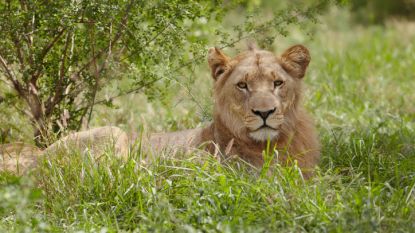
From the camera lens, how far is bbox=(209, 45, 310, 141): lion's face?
17.8 ft

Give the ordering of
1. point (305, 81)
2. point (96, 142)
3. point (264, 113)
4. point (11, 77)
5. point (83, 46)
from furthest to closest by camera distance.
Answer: point (305, 81) < point (11, 77) < point (83, 46) < point (96, 142) < point (264, 113)

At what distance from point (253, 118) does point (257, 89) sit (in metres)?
0.21

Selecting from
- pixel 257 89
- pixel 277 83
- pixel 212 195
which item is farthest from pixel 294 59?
pixel 212 195

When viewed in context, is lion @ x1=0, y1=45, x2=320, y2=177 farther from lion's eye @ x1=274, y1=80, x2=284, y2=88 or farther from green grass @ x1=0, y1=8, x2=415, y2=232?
green grass @ x1=0, y1=8, x2=415, y2=232

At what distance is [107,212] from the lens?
190 inches

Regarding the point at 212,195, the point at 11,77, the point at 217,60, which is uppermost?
the point at 217,60

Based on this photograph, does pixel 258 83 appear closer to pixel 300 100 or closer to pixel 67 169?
pixel 300 100

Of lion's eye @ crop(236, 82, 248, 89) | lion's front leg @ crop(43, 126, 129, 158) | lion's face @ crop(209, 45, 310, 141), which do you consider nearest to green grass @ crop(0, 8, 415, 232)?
lion's front leg @ crop(43, 126, 129, 158)

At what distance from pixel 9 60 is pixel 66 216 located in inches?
70.3

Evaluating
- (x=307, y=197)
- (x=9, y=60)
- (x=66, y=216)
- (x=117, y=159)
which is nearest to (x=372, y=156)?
(x=307, y=197)

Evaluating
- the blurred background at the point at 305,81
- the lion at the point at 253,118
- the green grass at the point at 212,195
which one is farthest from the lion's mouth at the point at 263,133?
the blurred background at the point at 305,81

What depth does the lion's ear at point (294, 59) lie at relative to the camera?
5.74 m

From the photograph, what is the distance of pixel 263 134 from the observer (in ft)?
18.0

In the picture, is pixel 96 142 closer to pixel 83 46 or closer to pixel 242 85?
pixel 83 46
